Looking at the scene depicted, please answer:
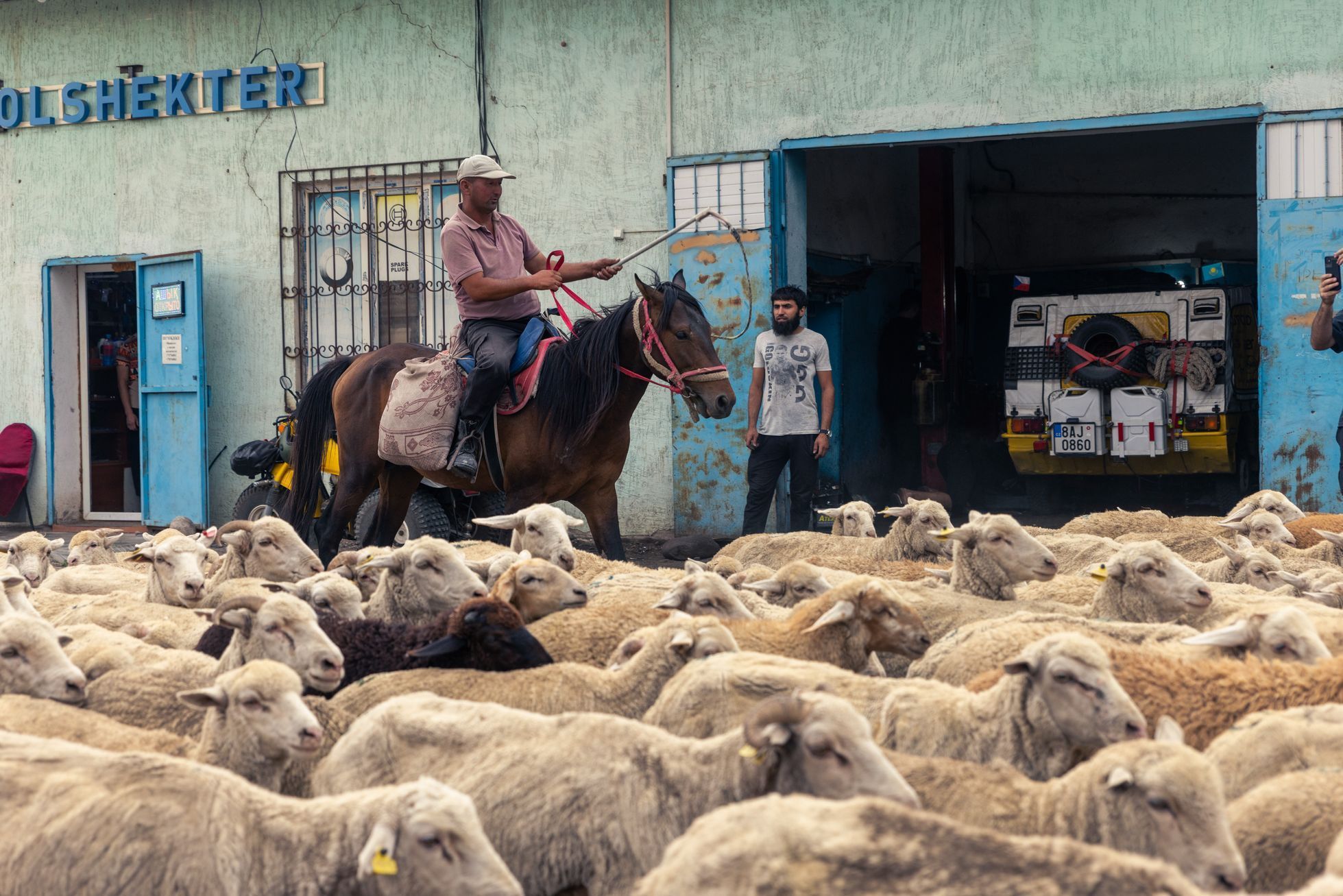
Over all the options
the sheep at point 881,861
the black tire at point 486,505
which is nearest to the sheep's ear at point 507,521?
the black tire at point 486,505

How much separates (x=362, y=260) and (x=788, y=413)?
14.4 ft

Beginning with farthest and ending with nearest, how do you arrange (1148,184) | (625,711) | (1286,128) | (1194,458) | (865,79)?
(1148,184) → (1194,458) → (865,79) → (1286,128) → (625,711)

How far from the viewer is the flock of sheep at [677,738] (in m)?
3.12

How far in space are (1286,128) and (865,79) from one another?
292cm

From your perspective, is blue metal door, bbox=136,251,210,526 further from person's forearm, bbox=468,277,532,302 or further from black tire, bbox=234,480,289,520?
person's forearm, bbox=468,277,532,302

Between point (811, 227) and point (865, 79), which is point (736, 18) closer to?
point (865, 79)

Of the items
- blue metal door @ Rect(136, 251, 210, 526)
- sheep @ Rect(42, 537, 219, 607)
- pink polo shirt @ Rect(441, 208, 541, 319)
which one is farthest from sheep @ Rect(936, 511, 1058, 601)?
blue metal door @ Rect(136, 251, 210, 526)

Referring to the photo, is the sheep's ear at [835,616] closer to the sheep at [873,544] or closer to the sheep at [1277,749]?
the sheep at [1277,749]

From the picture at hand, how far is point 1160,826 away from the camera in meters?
3.21

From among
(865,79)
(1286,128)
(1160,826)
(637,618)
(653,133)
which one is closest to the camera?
(1160,826)

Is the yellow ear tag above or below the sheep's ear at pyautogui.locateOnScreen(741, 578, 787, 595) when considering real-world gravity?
below

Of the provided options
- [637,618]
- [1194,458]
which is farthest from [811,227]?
[637,618]

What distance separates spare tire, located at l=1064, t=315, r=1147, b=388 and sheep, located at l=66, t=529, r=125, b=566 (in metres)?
8.24

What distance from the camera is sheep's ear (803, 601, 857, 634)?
194 inches
